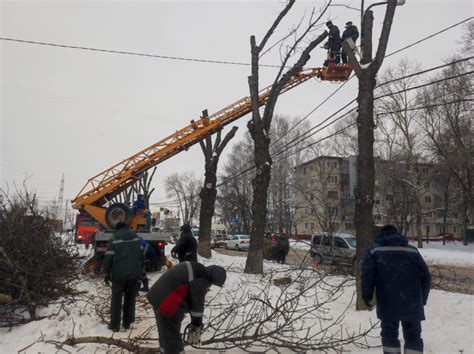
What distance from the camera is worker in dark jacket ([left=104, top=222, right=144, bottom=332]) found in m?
5.71

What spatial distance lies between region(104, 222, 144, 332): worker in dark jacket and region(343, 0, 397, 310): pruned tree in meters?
3.83

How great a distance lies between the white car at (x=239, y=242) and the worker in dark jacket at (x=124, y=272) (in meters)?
24.7

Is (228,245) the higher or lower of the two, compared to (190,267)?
lower

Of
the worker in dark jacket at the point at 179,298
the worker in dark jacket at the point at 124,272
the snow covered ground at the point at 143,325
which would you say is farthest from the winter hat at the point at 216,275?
the worker in dark jacket at the point at 124,272

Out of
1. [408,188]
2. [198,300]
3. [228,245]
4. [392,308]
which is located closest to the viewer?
[198,300]

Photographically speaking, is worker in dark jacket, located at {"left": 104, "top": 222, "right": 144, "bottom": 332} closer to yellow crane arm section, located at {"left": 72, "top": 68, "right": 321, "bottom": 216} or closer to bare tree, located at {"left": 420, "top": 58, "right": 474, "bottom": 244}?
yellow crane arm section, located at {"left": 72, "top": 68, "right": 321, "bottom": 216}

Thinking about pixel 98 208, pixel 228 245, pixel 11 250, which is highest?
pixel 98 208

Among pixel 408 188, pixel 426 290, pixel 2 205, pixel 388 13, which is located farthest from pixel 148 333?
pixel 408 188

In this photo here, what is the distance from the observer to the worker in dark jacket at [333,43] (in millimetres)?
10633

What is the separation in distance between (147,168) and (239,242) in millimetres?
18994

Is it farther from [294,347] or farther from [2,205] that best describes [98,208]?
[294,347]

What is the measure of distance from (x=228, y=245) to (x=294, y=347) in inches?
1111

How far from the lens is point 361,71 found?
23.3ft

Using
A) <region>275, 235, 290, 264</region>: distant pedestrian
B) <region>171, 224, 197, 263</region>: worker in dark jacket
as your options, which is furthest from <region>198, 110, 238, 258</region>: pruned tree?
<region>171, 224, 197, 263</region>: worker in dark jacket
